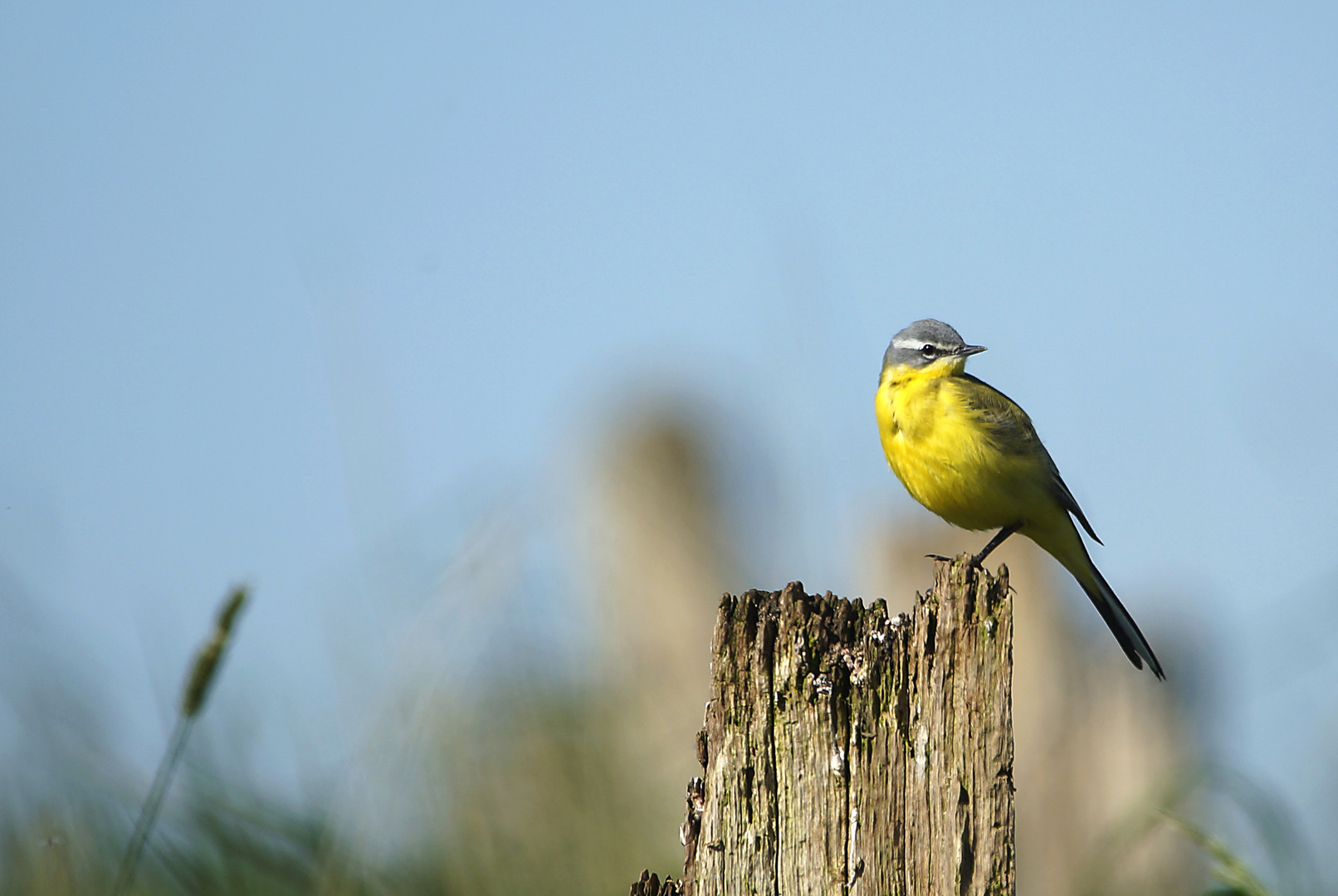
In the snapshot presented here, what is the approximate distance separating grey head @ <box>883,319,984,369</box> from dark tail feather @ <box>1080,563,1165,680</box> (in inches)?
50.6

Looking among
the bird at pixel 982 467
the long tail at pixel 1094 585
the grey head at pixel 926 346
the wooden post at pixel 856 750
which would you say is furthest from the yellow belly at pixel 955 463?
the wooden post at pixel 856 750

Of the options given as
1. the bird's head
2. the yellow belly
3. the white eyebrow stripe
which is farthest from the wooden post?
the white eyebrow stripe

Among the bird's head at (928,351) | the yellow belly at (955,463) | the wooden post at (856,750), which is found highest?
the bird's head at (928,351)

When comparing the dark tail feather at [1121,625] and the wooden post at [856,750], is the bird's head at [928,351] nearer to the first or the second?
the dark tail feather at [1121,625]

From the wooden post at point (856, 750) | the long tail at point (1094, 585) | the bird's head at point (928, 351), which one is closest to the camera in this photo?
the wooden post at point (856, 750)

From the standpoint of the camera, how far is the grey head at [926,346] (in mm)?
6086

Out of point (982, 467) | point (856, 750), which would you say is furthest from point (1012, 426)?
point (856, 750)

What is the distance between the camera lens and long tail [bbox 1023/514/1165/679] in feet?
18.2

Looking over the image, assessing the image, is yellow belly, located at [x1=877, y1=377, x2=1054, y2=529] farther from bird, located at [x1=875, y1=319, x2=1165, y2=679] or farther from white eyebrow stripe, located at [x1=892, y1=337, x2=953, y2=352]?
white eyebrow stripe, located at [x1=892, y1=337, x2=953, y2=352]

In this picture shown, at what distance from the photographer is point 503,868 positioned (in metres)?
4.86

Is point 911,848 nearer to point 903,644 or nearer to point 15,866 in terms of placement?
point 903,644

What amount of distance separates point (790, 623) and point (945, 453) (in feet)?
8.24

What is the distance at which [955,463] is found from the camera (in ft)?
17.3

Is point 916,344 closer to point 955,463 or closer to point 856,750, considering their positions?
point 955,463
